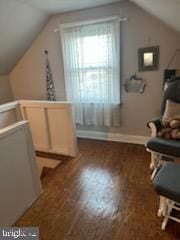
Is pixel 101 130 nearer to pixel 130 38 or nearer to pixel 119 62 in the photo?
pixel 119 62

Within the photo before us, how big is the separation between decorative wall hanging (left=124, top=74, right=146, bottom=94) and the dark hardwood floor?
1.03 metres

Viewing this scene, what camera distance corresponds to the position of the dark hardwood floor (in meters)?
1.69

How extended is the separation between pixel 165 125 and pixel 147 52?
1.28 metres

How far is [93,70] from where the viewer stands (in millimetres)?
3320

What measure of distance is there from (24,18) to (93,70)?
132 cm

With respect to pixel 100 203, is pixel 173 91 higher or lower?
higher

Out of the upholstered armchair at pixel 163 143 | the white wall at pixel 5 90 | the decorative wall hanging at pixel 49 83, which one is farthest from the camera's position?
the white wall at pixel 5 90

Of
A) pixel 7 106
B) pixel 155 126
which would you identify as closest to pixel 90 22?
pixel 7 106

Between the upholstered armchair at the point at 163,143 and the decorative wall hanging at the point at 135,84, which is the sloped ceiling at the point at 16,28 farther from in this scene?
the upholstered armchair at the point at 163,143

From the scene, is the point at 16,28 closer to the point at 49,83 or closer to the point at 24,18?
the point at 24,18

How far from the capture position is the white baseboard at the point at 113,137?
11.2 feet

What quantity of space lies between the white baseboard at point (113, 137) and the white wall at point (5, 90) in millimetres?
1717

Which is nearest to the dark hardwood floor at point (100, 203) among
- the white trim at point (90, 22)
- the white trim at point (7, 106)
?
the white trim at point (7, 106)

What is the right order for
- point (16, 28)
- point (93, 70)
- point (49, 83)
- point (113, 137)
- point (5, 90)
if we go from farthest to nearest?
1. point (5, 90)
2. point (49, 83)
3. point (113, 137)
4. point (93, 70)
5. point (16, 28)
